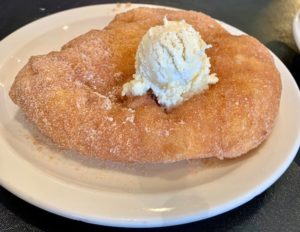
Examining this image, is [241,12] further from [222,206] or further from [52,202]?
[52,202]

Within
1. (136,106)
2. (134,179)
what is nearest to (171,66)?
(136,106)

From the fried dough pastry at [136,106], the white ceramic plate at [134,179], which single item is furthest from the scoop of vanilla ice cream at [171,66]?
the white ceramic plate at [134,179]

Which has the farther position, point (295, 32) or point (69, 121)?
point (295, 32)

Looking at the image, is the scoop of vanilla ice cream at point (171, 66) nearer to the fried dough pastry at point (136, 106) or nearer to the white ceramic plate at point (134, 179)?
the fried dough pastry at point (136, 106)

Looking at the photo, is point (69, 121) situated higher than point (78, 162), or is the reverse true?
point (69, 121)

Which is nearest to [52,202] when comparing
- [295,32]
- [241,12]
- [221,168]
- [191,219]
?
[191,219]

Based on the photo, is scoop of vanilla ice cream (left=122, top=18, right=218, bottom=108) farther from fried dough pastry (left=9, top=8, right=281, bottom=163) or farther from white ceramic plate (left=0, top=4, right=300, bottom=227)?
white ceramic plate (left=0, top=4, right=300, bottom=227)
